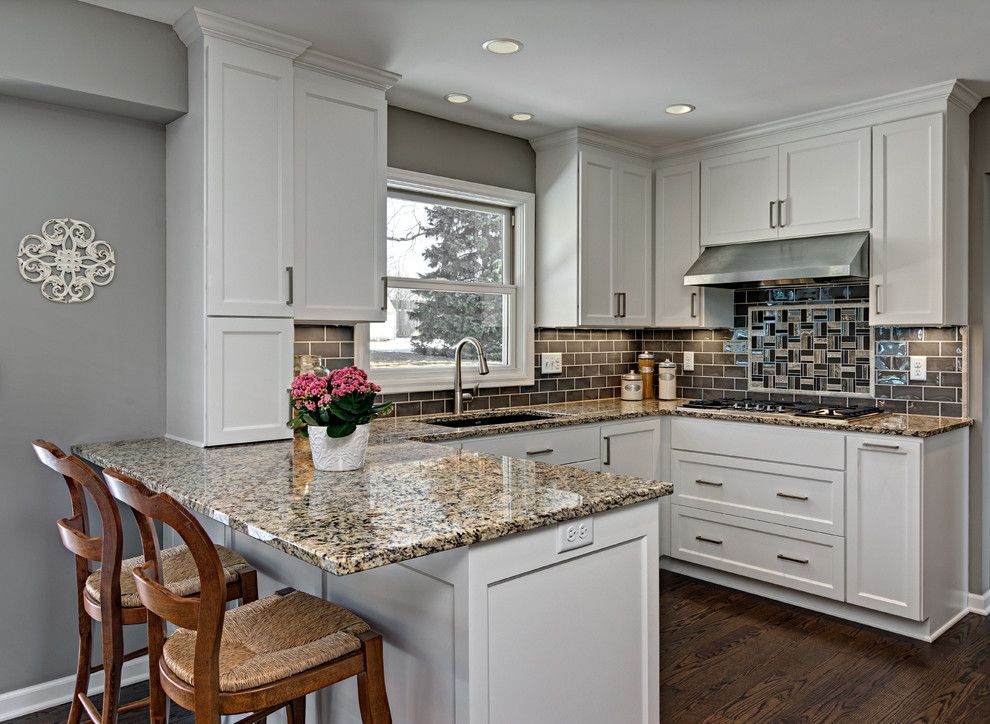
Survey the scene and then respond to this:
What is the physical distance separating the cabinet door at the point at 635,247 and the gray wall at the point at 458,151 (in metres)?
0.57

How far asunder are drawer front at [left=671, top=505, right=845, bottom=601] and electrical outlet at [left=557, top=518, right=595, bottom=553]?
2.17m

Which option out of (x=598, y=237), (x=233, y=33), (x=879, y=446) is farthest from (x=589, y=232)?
(x=233, y=33)

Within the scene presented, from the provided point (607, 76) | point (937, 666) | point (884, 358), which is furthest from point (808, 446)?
point (607, 76)

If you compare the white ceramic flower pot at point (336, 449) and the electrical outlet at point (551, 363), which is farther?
the electrical outlet at point (551, 363)

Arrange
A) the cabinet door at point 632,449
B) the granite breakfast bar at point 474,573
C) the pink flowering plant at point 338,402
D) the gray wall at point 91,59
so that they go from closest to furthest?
1. the granite breakfast bar at point 474,573
2. the pink flowering plant at point 338,402
3. the gray wall at point 91,59
4. the cabinet door at point 632,449

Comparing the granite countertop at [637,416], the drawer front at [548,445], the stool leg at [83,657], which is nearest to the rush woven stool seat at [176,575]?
the stool leg at [83,657]

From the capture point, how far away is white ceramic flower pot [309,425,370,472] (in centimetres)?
220

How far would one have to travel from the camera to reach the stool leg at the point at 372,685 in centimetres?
160

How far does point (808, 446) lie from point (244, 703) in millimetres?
2843

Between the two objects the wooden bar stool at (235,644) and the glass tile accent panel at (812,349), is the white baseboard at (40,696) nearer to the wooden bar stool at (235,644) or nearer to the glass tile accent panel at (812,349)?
the wooden bar stool at (235,644)

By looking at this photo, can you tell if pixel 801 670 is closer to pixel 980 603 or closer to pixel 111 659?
pixel 980 603

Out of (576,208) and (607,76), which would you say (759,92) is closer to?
(607,76)

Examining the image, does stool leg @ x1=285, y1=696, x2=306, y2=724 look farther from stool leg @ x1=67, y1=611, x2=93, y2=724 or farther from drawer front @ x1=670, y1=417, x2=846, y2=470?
drawer front @ x1=670, y1=417, x2=846, y2=470

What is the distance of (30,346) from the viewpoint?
2.65 m
